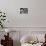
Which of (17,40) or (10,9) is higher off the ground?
(10,9)

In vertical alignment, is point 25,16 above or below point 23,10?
below

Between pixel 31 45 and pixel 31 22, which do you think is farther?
pixel 31 22

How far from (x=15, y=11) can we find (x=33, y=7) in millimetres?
394

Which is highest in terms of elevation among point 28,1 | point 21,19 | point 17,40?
point 28,1

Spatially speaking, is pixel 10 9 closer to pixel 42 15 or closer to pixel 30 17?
pixel 30 17

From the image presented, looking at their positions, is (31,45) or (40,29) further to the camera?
(40,29)

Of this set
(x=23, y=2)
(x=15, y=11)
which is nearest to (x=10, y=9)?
(x=15, y=11)

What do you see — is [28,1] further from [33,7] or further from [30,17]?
[30,17]

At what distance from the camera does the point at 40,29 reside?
2.81 m

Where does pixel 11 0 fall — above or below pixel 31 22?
above

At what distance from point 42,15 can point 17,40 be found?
0.76 m

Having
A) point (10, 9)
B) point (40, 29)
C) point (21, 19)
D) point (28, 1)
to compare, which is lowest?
point (40, 29)

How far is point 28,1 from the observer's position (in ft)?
9.22

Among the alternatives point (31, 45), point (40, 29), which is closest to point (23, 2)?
point (40, 29)
